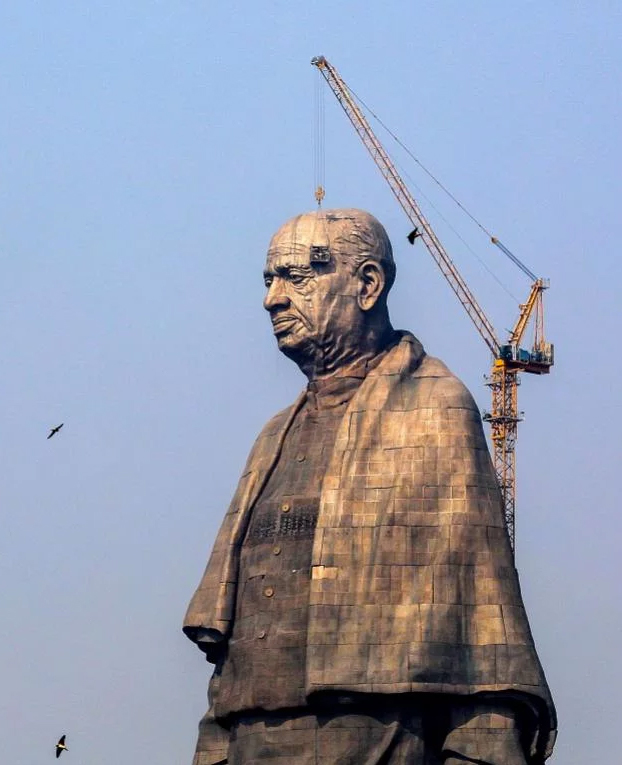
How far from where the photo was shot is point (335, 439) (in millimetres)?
36781

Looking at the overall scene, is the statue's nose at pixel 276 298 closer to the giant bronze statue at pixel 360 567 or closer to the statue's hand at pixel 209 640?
the giant bronze statue at pixel 360 567

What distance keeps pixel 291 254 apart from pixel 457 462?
344 centimetres

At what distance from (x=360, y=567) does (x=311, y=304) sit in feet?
11.5

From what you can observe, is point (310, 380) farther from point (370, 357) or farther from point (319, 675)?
point (319, 675)

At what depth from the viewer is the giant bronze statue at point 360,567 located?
3491 centimetres

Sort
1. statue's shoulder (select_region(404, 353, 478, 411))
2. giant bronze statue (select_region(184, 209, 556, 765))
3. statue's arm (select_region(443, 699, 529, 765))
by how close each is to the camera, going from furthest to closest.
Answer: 1. statue's shoulder (select_region(404, 353, 478, 411))
2. giant bronze statue (select_region(184, 209, 556, 765))
3. statue's arm (select_region(443, 699, 529, 765))

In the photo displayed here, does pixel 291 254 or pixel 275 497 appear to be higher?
pixel 291 254

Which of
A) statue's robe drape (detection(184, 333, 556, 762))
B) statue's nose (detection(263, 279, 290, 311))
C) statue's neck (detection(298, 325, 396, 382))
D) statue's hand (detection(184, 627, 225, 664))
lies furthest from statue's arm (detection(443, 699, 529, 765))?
statue's nose (detection(263, 279, 290, 311))

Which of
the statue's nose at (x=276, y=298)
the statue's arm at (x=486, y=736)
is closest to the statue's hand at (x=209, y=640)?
the statue's arm at (x=486, y=736)

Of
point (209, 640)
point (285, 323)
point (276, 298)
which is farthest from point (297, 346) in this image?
point (209, 640)

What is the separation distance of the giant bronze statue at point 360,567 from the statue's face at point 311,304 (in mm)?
18

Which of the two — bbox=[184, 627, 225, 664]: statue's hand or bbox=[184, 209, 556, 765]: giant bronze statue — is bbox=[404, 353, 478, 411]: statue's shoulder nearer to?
bbox=[184, 209, 556, 765]: giant bronze statue

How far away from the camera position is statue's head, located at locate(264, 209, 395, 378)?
36.8m

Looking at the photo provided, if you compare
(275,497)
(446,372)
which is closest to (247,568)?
(275,497)
